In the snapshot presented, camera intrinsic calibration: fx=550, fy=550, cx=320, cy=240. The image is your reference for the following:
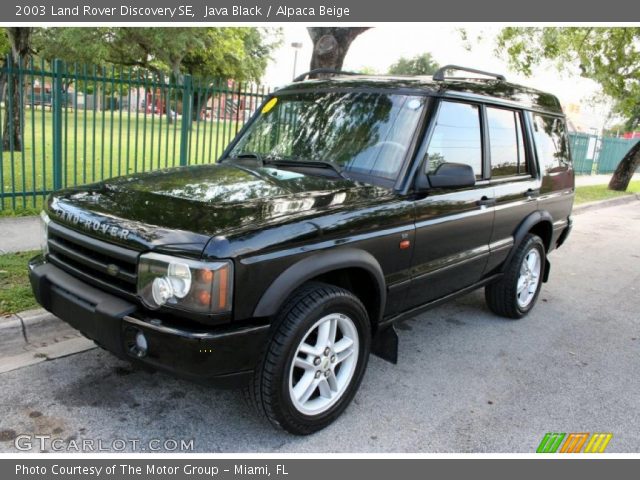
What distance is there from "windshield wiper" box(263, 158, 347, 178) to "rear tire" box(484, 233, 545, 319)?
2.10m

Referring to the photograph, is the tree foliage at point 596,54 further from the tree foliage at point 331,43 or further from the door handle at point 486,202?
the door handle at point 486,202

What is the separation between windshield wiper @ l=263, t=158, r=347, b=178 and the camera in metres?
3.58

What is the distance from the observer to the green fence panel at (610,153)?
24.3m

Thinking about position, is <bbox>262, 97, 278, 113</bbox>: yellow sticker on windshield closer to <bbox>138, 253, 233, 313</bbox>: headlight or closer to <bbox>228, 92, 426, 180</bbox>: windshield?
<bbox>228, 92, 426, 180</bbox>: windshield

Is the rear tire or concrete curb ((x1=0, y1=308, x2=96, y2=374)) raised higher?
the rear tire

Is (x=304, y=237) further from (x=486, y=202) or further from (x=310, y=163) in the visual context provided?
(x=486, y=202)

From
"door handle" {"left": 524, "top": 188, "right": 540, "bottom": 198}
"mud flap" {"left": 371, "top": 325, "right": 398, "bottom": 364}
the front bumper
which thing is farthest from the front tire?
"door handle" {"left": 524, "top": 188, "right": 540, "bottom": 198}

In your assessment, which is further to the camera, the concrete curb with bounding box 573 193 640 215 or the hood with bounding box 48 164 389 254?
the concrete curb with bounding box 573 193 640 215

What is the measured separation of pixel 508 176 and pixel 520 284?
3.73 ft

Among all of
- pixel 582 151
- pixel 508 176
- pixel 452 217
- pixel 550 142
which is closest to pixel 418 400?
pixel 452 217

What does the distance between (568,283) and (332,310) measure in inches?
189

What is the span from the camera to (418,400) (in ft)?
11.6

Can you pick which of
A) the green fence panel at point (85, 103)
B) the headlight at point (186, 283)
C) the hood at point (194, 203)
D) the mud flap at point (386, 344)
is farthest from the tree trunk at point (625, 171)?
the headlight at point (186, 283)

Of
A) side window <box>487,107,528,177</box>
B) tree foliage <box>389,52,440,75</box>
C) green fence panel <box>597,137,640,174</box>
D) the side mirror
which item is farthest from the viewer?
tree foliage <box>389,52,440,75</box>
